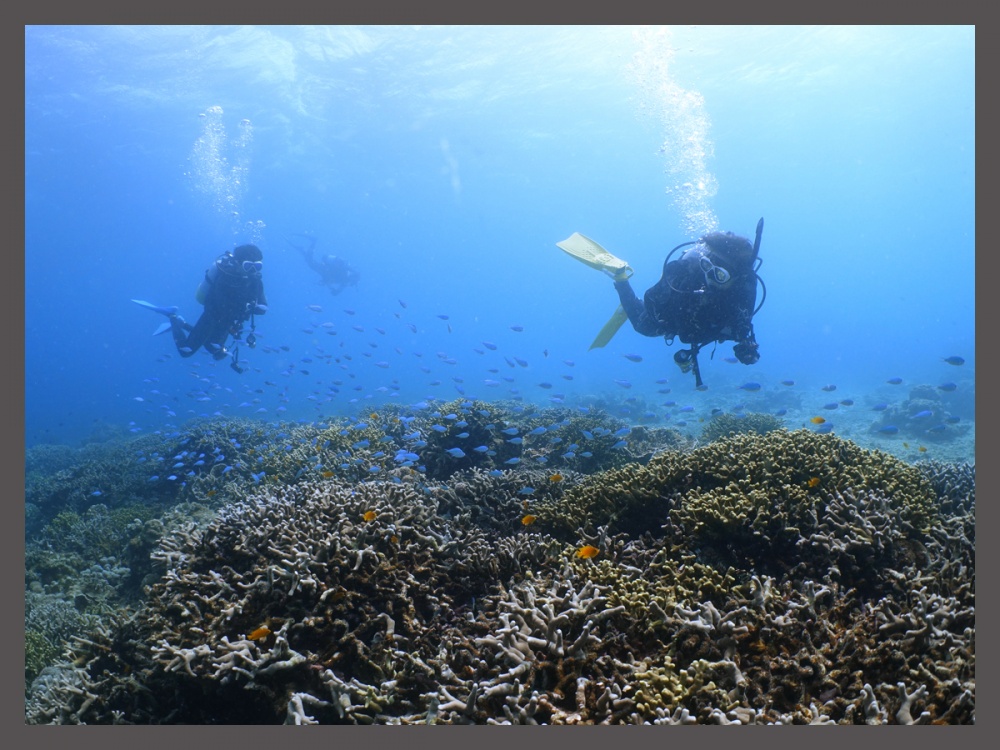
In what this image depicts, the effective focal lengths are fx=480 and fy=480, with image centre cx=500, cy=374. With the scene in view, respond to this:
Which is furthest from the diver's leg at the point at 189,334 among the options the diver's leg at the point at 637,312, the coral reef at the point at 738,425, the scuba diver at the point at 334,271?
the scuba diver at the point at 334,271

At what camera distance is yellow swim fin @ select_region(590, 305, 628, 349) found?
1095 centimetres

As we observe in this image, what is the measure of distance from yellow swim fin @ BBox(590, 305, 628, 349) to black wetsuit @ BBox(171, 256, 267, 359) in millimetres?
9062

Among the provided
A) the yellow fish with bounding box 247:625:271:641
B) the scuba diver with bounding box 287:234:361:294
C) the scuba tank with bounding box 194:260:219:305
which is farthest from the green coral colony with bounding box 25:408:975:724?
the scuba diver with bounding box 287:234:361:294

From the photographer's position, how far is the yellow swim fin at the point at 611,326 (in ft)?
35.9

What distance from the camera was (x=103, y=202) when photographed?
50938 mm

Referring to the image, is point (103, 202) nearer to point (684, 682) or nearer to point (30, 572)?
point (30, 572)

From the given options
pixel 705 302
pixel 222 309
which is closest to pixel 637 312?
pixel 705 302

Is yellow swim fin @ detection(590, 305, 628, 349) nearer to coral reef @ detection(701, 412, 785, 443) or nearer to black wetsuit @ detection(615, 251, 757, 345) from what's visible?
black wetsuit @ detection(615, 251, 757, 345)

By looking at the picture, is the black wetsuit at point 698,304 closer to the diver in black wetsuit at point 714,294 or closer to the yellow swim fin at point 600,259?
the diver in black wetsuit at point 714,294

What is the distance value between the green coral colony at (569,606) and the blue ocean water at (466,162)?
507 centimetres

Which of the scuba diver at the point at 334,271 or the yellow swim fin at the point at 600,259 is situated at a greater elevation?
the scuba diver at the point at 334,271

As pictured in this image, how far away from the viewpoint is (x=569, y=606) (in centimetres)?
358

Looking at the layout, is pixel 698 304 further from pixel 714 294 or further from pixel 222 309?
pixel 222 309

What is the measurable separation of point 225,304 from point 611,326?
1086 cm
